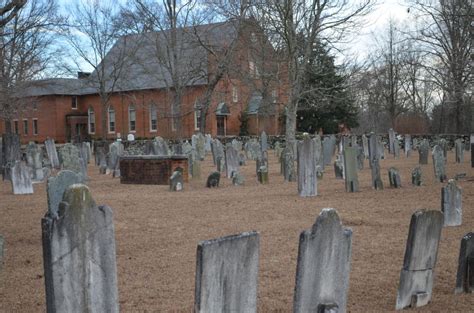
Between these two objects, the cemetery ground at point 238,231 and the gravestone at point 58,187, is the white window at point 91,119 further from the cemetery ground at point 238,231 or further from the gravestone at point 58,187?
the gravestone at point 58,187

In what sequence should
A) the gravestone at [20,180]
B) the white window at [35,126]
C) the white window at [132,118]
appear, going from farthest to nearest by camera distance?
1. the white window at [35,126]
2. the white window at [132,118]
3. the gravestone at [20,180]

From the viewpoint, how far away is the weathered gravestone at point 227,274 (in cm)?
432

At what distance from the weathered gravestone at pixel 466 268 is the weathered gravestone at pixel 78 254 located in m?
3.62

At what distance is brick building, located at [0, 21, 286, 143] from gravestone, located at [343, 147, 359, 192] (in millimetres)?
22686

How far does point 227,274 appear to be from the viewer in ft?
14.7

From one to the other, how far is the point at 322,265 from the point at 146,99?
2183 inches

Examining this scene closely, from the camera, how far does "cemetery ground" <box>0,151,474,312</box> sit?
6355mm

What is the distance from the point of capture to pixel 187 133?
56688 millimetres

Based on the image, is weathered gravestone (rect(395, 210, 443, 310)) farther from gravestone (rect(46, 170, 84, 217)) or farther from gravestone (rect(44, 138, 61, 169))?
gravestone (rect(44, 138, 61, 169))

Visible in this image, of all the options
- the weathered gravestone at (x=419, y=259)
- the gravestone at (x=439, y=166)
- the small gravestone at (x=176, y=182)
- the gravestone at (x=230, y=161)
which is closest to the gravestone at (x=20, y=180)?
the small gravestone at (x=176, y=182)

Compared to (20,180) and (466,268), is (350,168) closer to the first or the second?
(466,268)

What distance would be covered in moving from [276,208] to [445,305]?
7.03m

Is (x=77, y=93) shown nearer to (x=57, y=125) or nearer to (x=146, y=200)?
(x=57, y=125)

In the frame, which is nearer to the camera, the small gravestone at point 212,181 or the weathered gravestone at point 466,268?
the weathered gravestone at point 466,268
